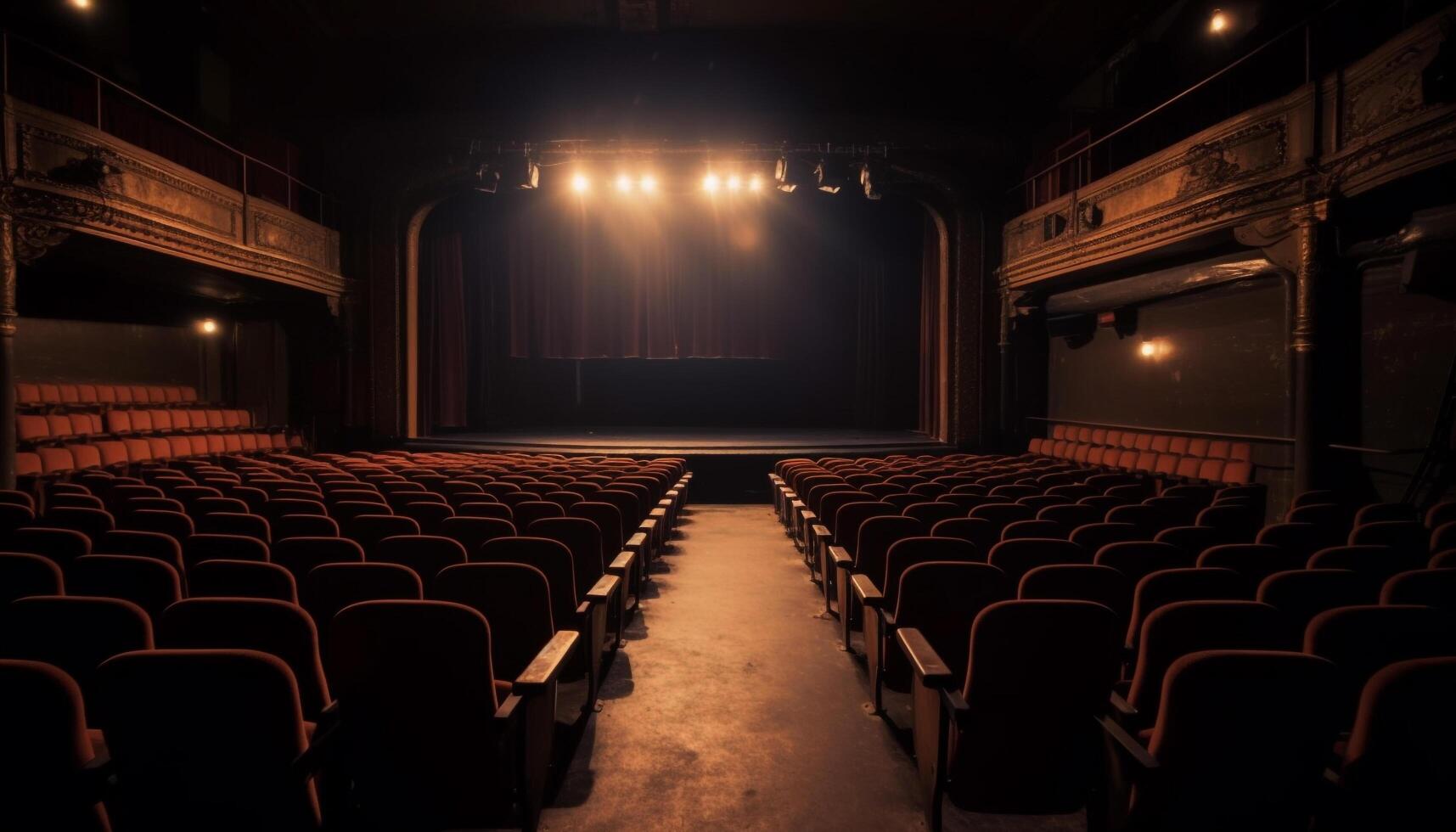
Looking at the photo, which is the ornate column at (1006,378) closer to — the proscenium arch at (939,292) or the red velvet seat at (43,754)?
the proscenium arch at (939,292)

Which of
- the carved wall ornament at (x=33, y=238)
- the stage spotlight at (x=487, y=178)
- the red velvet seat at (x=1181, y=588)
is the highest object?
the stage spotlight at (x=487, y=178)

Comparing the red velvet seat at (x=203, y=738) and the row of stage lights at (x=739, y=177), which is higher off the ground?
the row of stage lights at (x=739, y=177)

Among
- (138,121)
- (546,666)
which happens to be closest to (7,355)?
(138,121)

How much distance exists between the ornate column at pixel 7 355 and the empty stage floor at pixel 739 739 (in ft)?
21.2

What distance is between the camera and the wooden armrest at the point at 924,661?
2127 millimetres

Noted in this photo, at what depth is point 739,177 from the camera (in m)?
11.6

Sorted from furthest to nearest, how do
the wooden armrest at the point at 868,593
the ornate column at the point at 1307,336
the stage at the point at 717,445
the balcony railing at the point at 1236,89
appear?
the stage at the point at 717,445 < the balcony railing at the point at 1236,89 < the ornate column at the point at 1307,336 < the wooden armrest at the point at 868,593

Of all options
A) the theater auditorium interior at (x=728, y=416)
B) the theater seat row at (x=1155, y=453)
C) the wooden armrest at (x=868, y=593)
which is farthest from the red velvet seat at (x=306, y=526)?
the theater seat row at (x=1155, y=453)

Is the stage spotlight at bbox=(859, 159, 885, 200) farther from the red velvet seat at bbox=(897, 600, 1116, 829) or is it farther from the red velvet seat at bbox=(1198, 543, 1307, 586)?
the red velvet seat at bbox=(897, 600, 1116, 829)

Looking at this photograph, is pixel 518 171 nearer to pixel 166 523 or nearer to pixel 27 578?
pixel 166 523

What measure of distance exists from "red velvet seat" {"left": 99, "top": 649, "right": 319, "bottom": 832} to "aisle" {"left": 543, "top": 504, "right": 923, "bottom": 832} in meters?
0.86

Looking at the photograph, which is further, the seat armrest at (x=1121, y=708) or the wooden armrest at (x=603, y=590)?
the wooden armrest at (x=603, y=590)

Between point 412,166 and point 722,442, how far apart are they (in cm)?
628

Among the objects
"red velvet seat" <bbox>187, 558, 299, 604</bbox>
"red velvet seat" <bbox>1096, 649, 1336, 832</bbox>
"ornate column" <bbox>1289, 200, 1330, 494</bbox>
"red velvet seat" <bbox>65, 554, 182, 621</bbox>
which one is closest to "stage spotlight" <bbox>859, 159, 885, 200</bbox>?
"ornate column" <bbox>1289, 200, 1330, 494</bbox>
